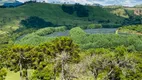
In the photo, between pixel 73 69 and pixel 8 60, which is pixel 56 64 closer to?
pixel 73 69

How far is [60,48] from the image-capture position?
94.2 metres

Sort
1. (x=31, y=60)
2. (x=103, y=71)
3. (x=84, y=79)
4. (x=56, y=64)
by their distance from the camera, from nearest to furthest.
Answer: (x=84, y=79)
(x=56, y=64)
(x=103, y=71)
(x=31, y=60)

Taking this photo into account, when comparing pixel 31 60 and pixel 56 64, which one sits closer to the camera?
pixel 56 64

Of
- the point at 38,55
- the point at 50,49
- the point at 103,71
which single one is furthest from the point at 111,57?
the point at 38,55

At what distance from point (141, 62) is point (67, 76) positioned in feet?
107

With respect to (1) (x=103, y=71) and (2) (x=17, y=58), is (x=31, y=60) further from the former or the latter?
(1) (x=103, y=71)

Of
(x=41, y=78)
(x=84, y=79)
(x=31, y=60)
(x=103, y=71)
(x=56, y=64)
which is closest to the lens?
(x=84, y=79)

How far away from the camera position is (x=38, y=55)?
102250 millimetres

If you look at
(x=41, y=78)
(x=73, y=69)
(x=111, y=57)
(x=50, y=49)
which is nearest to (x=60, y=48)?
(x=50, y=49)

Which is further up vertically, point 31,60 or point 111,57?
point 111,57

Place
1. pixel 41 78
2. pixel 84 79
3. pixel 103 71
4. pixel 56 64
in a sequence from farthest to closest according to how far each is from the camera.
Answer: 1. pixel 41 78
2. pixel 103 71
3. pixel 56 64
4. pixel 84 79

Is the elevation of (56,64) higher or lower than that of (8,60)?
higher

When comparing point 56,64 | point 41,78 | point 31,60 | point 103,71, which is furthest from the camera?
point 31,60

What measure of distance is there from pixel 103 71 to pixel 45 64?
752 inches
